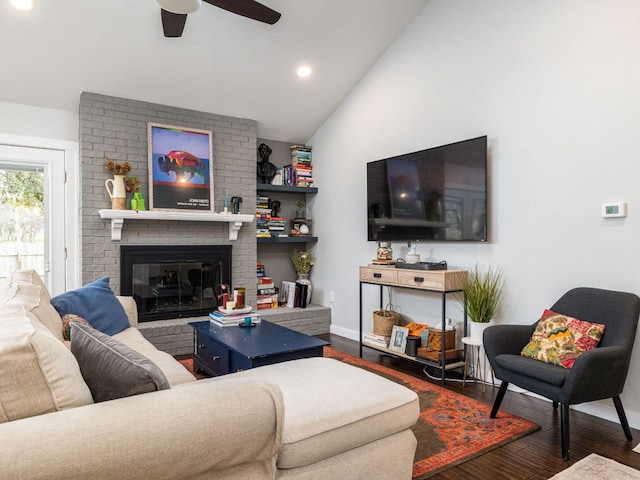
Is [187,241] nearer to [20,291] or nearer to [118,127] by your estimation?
[118,127]

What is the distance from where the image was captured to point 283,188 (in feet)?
Answer: 16.8

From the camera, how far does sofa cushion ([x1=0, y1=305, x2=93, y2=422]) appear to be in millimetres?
996

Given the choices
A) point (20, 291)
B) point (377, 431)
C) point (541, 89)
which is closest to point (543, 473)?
point (377, 431)

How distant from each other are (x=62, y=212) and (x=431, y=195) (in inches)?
135

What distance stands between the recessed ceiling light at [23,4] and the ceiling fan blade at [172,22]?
3.55 ft

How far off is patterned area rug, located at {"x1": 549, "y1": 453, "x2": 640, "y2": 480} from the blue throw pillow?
263 cm

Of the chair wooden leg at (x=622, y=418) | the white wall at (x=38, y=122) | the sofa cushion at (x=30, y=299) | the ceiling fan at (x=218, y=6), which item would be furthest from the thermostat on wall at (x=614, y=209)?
the white wall at (x=38, y=122)

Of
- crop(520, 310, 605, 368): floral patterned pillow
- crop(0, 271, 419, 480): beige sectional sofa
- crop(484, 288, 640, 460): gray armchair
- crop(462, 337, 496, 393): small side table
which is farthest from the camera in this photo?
crop(462, 337, 496, 393): small side table

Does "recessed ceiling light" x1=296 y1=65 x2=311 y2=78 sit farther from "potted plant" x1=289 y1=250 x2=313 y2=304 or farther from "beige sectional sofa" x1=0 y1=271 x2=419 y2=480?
"beige sectional sofa" x1=0 y1=271 x2=419 y2=480

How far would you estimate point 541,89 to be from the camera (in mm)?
3002

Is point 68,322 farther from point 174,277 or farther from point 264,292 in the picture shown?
point 264,292

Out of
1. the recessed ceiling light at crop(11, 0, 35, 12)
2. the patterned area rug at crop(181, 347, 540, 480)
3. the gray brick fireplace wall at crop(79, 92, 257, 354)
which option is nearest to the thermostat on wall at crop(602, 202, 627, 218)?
the patterned area rug at crop(181, 347, 540, 480)

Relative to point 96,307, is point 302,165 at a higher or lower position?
higher

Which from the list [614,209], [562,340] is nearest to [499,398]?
[562,340]
